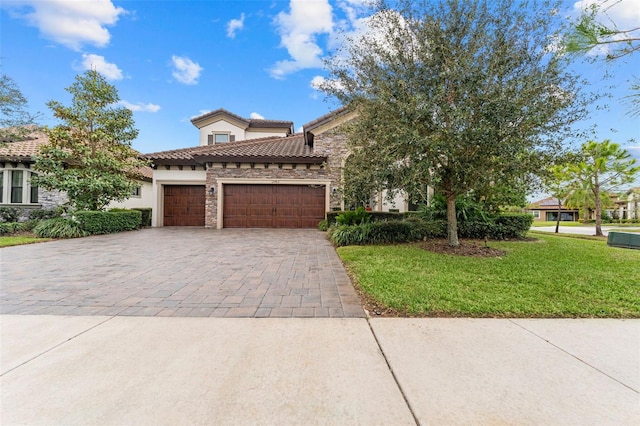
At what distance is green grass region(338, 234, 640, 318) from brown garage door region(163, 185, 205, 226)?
422 inches

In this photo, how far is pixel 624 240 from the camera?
30.4ft

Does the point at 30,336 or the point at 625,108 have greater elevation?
the point at 625,108

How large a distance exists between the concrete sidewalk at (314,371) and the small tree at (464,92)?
386cm

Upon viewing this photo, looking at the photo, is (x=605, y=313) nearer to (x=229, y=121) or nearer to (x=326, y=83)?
(x=326, y=83)

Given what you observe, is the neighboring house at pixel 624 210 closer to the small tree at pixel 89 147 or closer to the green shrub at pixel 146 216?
the green shrub at pixel 146 216

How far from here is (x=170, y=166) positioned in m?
14.5

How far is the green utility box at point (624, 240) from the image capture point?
8.96m

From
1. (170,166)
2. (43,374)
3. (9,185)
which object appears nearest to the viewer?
(43,374)

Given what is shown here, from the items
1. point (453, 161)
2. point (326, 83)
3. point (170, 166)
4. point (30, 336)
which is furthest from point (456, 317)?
point (170, 166)

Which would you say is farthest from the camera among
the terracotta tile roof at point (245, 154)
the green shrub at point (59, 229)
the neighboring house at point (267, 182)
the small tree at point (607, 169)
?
the small tree at point (607, 169)

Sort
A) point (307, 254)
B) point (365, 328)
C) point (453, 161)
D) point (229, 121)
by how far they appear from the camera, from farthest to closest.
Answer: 1. point (229, 121)
2. point (307, 254)
3. point (453, 161)
4. point (365, 328)

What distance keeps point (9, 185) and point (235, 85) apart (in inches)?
482

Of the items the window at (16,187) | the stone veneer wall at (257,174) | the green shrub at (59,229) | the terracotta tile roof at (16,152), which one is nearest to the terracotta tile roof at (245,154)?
the stone veneer wall at (257,174)

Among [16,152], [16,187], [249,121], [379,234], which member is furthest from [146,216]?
[379,234]
